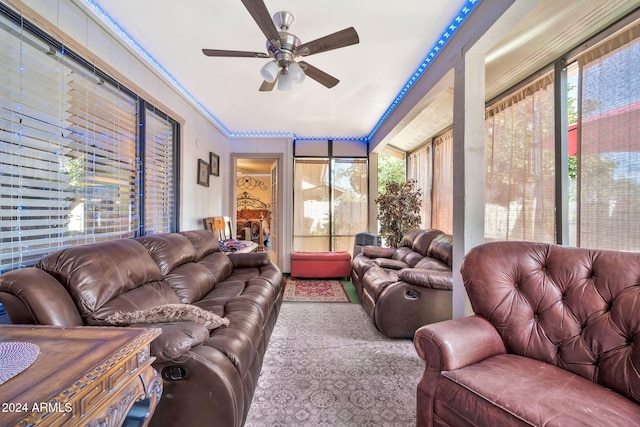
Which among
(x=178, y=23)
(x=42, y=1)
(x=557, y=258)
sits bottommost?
(x=557, y=258)

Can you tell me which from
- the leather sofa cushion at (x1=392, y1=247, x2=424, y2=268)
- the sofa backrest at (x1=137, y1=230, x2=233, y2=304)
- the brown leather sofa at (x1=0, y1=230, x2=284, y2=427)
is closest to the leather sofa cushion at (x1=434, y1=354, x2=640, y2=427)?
the brown leather sofa at (x1=0, y1=230, x2=284, y2=427)

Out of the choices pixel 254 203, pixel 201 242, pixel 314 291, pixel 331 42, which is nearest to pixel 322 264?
pixel 314 291

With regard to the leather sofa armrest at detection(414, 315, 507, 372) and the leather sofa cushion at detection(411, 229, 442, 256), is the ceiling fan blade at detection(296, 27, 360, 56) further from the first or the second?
the leather sofa cushion at detection(411, 229, 442, 256)

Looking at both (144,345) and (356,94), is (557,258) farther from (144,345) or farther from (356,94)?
(356,94)

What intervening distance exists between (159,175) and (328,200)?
3283 millimetres

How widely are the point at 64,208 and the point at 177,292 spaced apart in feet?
3.03

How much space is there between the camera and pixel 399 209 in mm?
4652

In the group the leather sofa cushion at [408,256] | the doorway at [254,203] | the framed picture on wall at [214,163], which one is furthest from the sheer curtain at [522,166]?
the doorway at [254,203]

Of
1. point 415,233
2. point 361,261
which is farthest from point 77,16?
point 415,233

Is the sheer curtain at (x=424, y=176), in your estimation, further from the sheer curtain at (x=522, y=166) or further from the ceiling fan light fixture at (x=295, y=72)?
the ceiling fan light fixture at (x=295, y=72)

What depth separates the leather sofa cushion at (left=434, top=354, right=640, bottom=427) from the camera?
0.92 metres

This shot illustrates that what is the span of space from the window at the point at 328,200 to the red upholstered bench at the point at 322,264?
2.87ft

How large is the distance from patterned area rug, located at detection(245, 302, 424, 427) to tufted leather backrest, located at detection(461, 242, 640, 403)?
2.62ft

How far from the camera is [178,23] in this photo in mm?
2055
